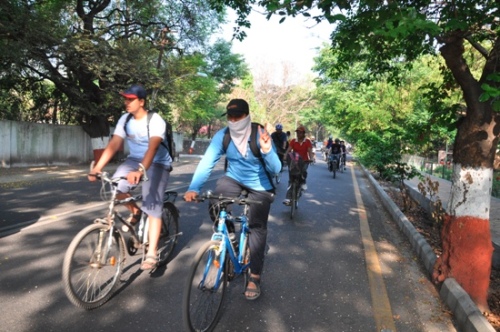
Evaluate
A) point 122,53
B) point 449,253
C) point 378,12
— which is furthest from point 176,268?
point 122,53

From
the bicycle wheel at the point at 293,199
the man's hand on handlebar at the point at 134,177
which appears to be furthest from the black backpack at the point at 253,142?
the bicycle wheel at the point at 293,199

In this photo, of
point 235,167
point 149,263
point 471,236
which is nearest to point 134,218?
point 149,263

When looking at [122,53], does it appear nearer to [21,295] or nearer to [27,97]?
[27,97]

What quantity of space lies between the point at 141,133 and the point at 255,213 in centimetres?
138

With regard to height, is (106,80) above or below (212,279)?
above

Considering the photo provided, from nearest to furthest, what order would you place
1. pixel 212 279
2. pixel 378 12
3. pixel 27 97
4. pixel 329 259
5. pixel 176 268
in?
pixel 212 279 → pixel 378 12 → pixel 176 268 → pixel 329 259 → pixel 27 97

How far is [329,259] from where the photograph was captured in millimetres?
5121

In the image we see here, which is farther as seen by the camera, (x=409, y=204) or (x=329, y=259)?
(x=409, y=204)

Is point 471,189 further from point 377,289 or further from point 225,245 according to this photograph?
point 225,245

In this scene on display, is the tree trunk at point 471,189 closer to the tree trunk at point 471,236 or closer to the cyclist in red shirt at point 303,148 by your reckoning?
the tree trunk at point 471,236

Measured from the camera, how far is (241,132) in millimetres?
3318

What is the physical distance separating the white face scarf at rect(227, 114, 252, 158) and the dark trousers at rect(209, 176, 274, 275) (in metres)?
0.34

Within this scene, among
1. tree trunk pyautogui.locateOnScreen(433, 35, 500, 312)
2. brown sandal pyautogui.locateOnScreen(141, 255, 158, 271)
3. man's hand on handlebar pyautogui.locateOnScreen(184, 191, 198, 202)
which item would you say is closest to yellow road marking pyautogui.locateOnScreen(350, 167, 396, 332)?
tree trunk pyautogui.locateOnScreen(433, 35, 500, 312)

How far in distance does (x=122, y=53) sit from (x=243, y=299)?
14.7 metres
